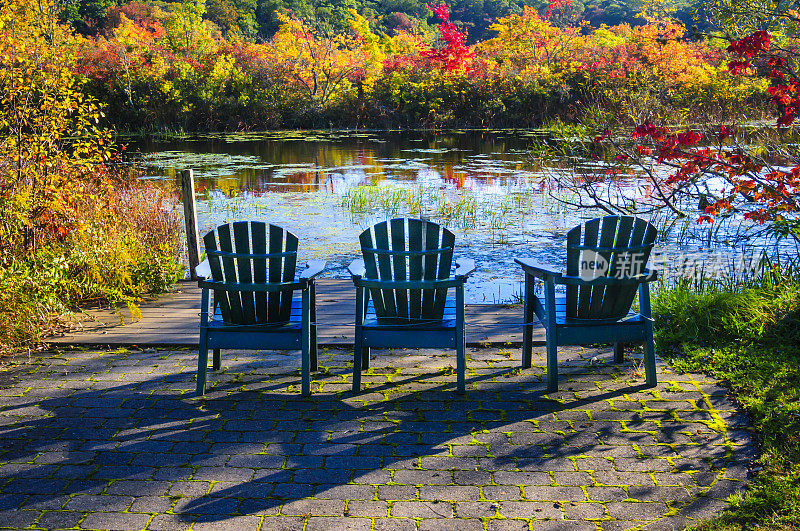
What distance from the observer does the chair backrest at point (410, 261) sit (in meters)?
3.68

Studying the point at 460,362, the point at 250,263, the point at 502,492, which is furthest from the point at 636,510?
the point at 250,263

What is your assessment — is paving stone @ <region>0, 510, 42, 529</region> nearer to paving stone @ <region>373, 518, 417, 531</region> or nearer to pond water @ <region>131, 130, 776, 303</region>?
paving stone @ <region>373, 518, 417, 531</region>

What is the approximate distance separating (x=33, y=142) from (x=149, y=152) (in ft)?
49.4

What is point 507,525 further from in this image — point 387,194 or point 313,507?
point 387,194

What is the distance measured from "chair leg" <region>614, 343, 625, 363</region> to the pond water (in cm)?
218

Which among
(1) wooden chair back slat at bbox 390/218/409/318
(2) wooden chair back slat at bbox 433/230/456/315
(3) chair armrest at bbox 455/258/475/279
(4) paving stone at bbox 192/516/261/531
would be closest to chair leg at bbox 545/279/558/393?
(3) chair armrest at bbox 455/258/475/279

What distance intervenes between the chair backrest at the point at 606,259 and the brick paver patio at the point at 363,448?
43 cm

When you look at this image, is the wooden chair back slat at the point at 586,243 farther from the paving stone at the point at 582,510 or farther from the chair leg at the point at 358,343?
the paving stone at the point at 582,510

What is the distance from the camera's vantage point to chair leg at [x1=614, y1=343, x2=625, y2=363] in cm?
411

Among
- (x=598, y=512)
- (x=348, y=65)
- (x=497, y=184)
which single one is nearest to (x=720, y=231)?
(x=497, y=184)

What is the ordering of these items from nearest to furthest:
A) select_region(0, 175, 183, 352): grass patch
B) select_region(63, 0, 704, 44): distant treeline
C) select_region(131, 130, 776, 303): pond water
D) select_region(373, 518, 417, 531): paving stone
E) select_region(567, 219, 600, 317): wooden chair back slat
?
select_region(373, 518, 417, 531): paving stone
select_region(567, 219, 600, 317): wooden chair back slat
select_region(0, 175, 183, 352): grass patch
select_region(131, 130, 776, 303): pond water
select_region(63, 0, 704, 44): distant treeline

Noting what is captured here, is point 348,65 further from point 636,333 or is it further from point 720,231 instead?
point 636,333

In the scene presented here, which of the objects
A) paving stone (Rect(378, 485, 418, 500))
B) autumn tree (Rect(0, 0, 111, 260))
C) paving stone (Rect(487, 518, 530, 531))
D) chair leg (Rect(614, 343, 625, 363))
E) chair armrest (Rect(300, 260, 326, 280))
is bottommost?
paving stone (Rect(487, 518, 530, 531))

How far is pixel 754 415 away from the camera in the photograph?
130 inches
